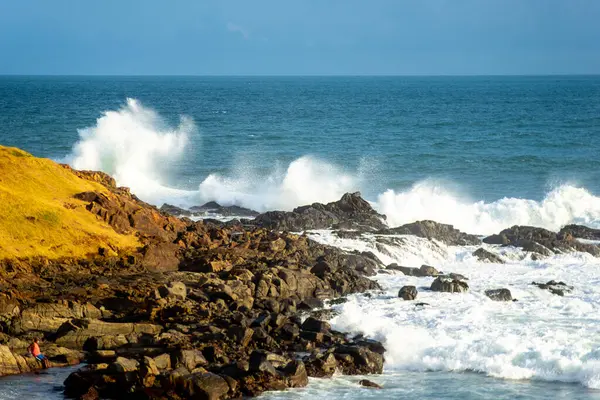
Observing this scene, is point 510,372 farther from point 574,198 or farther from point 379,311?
point 574,198

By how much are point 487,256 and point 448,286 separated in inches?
261

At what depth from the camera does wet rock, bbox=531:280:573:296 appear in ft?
99.7

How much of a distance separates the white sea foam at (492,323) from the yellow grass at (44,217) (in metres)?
8.64

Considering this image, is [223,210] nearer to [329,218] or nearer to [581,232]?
[329,218]

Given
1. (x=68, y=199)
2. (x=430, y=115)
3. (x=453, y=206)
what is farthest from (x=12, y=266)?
(x=430, y=115)

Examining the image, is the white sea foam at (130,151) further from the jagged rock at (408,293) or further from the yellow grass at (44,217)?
the jagged rock at (408,293)

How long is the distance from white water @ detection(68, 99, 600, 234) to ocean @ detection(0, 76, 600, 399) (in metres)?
0.12

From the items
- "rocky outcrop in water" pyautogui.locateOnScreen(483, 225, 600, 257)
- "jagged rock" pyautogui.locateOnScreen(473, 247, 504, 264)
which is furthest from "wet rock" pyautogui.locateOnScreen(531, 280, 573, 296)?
"rocky outcrop in water" pyautogui.locateOnScreen(483, 225, 600, 257)

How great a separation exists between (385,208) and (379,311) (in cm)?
1847

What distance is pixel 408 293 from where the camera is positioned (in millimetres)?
28953

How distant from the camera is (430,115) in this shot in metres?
103

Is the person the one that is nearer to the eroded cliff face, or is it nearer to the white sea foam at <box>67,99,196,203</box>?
the eroded cliff face

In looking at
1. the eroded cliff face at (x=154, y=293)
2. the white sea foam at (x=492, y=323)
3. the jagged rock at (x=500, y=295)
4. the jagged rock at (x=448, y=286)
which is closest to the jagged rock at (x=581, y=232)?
the white sea foam at (x=492, y=323)

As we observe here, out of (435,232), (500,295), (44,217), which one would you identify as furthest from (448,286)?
(44,217)
